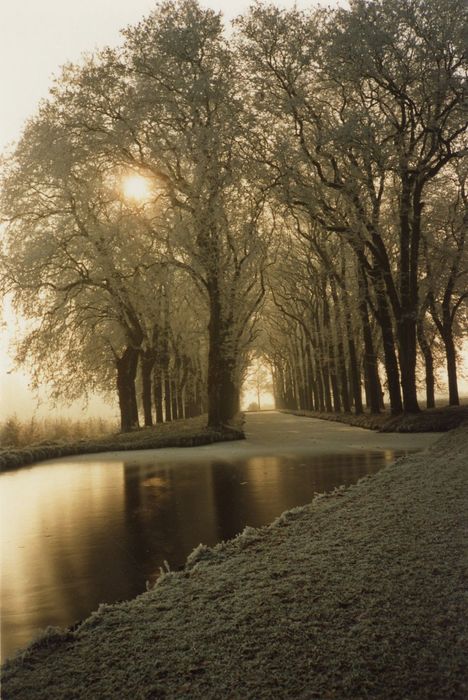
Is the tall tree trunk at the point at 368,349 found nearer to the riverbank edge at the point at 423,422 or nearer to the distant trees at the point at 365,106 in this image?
the distant trees at the point at 365,106

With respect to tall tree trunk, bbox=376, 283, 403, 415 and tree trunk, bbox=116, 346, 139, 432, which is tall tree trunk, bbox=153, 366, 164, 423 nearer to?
tree trunk, bbox=116, 346, 139, 432

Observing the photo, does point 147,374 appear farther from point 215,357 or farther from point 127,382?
point 215,357

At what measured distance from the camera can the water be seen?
5.50 metres

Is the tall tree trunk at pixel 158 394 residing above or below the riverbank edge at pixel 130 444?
above

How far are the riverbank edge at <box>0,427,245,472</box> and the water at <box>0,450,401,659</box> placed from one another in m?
3.64

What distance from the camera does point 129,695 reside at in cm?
338

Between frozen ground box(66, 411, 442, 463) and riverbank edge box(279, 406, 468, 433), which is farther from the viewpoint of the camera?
riverbank edge box(279, 406, 468, 433)

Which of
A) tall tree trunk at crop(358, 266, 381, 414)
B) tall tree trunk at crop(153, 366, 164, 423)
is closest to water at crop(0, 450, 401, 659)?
tall tree trunk at crop(358, 266, 381, 414)

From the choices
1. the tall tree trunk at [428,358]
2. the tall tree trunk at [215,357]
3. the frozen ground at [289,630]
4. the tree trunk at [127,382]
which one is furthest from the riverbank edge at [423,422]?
the frozen ground at [289,630]

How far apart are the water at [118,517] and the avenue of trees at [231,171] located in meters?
9.44

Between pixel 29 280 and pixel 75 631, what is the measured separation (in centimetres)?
2307

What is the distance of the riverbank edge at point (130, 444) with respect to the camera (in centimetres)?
1976

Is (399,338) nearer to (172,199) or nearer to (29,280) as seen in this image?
(172,199)

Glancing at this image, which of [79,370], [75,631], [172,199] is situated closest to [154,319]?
[79,370]
